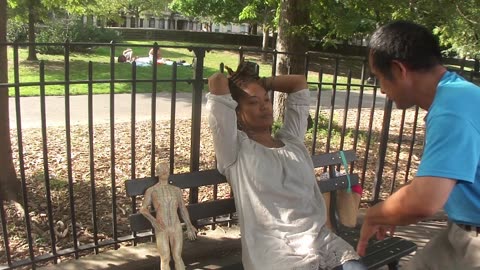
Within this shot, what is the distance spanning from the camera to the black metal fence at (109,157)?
10.6 feet

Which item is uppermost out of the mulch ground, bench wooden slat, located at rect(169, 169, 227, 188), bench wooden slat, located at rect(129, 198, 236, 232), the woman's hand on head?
the woman's hand on head

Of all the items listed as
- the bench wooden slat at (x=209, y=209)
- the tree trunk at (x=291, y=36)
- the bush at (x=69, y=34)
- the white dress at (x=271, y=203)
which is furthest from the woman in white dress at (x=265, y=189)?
the bush at (x=69, y=34)

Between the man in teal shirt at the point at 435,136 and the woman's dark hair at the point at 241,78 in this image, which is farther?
the woman's dark hair at the point at 241,78

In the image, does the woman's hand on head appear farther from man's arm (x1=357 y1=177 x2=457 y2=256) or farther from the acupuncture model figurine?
man's arm (x1=357 y1=177 x2=457 y2=256)

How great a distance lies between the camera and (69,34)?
21469mm

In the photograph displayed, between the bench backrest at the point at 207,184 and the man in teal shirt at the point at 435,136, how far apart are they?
1116mm

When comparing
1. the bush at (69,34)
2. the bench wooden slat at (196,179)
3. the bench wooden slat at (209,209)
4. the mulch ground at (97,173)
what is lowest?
the mulch ground at (97,173)

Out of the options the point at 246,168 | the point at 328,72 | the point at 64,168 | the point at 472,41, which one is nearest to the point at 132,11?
the point at 328,72

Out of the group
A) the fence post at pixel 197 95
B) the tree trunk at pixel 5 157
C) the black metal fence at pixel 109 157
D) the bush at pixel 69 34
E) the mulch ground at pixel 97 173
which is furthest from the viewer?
the bush at pixel 69 34

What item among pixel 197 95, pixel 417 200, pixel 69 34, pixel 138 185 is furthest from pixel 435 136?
pixel 69 34

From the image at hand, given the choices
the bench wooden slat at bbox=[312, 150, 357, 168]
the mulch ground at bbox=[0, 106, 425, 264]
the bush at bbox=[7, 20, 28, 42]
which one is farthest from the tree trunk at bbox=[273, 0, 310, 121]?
the bush at bbox=[7, 20, 28, 42]

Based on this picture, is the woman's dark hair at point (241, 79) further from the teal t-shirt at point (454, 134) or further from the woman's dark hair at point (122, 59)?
the woman's dark hair at point (122, 59)

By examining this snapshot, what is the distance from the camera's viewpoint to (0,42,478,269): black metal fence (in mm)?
3234

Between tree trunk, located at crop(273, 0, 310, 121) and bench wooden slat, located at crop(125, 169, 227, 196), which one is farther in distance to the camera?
tree trunk, located at crop(273, 0, 310, 121)
